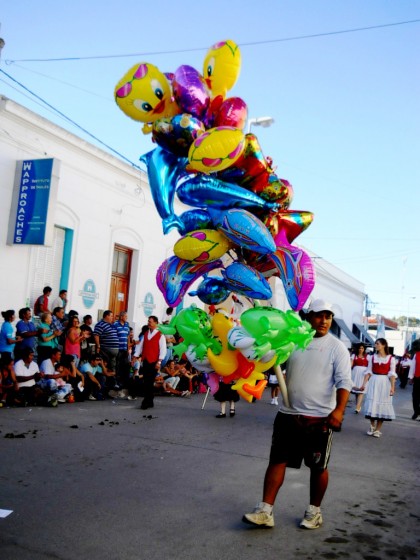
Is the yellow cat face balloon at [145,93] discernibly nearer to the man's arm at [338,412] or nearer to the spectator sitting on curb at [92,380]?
the man's arm at [338,412]

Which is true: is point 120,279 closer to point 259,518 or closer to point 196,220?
point 196,220

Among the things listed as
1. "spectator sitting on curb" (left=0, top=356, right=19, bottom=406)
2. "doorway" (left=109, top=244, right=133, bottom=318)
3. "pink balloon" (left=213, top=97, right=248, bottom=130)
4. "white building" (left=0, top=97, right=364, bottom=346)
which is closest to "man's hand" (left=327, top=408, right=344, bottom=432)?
"pink balloon" (left=213, top=97, right=248, bottom=130)

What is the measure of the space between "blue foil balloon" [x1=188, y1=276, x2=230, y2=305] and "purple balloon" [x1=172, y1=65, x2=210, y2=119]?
1402 millimetres

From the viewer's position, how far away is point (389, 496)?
18.2 feet

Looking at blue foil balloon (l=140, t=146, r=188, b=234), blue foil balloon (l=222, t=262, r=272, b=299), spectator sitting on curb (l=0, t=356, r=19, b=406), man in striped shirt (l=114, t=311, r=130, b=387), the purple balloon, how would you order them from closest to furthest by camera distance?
blue foil balloon (l=222, t=262, r=272, b=299) < the purple balloon < blue foil balloon (l=140, t=146, r=188, b=234) < spectator sitting on curb (l=0, t=356, r=19, b=406) < man in striped shirt (l=114, t=311, r=130, b=387)

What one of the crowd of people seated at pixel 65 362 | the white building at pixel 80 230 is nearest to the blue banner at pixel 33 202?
the white building at pixel 80 230

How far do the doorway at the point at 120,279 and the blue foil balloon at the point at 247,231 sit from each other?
11.6m

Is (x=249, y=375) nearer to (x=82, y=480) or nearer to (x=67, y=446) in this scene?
(x=82, y=480)

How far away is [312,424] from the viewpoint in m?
4.34

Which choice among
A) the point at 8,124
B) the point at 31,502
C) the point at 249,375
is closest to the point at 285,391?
the point at 249,375

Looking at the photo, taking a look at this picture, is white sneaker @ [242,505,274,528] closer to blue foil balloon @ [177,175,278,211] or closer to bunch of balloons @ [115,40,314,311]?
bunch of balloons @ [115,40,314,311]

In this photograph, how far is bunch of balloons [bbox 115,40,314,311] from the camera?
4520 mm

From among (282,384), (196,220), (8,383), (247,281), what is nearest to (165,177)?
(196,220)

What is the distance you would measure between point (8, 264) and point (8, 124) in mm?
2934
